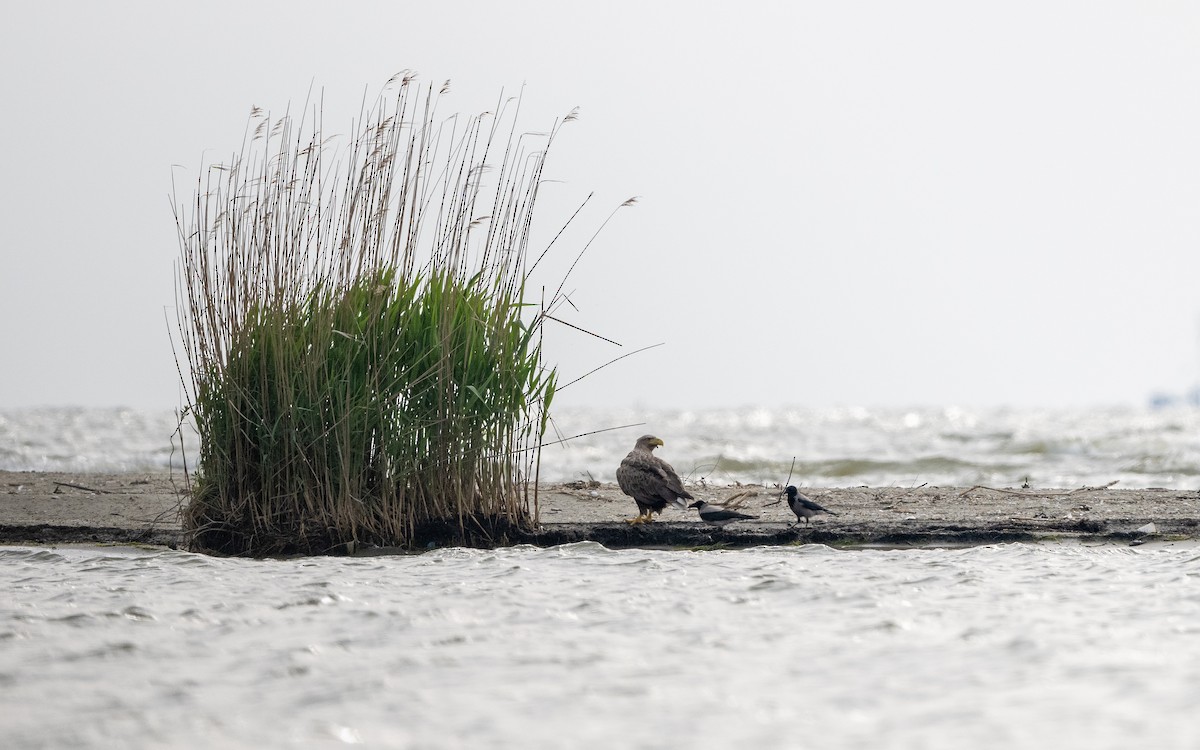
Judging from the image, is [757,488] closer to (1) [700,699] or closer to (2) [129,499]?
(2) [129,499]

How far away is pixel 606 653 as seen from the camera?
333 centimetres

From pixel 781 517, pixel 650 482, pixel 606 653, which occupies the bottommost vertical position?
pixel 606 653

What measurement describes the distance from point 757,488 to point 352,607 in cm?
429

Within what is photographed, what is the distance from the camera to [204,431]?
209 inches

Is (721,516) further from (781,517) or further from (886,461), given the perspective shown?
(886,461)

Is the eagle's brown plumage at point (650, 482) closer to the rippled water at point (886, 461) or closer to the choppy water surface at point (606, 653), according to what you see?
the choppy water surface at point (606, 653)

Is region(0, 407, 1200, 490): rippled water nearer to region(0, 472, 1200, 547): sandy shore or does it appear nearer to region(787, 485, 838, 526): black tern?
region(0, 472, 1200, 547): sandy shore

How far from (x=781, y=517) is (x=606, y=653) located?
2.96 metres

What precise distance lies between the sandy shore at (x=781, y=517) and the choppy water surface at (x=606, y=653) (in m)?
0.54

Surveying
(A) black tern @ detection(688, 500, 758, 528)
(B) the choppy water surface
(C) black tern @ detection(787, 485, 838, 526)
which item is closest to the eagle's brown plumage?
(A) black tern @ detection(688, 500, 758, 528)

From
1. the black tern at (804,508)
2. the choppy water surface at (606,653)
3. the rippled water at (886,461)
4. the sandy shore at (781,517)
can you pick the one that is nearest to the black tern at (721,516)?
the sandy shore at (781,517)

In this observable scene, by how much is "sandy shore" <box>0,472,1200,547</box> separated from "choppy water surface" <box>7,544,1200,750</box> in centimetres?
54

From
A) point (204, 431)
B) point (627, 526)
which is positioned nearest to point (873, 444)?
point (627, 526)

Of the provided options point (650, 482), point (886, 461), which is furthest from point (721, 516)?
point (886, 461)
